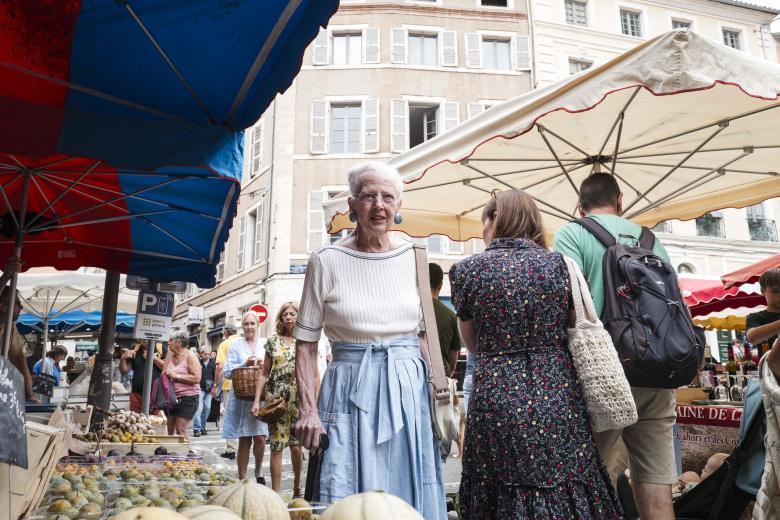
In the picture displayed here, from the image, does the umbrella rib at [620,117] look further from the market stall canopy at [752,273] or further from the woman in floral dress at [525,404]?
the market stall canopy at [752,273]

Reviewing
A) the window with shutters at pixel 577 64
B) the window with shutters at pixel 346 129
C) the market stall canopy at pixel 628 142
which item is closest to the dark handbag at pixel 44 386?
the market stall canopy at pixel 628 142

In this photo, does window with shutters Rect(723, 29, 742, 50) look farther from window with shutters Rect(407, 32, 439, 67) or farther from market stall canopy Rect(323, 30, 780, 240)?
market stall canopy Rect(323, 30, 780, 240)

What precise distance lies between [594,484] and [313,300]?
136cm

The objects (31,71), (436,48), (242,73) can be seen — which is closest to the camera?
(31,71)

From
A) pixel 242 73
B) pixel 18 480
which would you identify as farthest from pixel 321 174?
pixel 18 480

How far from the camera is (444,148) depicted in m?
3.79

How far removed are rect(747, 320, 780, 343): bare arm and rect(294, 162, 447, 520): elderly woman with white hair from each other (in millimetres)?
2593

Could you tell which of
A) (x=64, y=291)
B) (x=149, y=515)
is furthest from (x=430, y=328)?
(x=64, y=291)

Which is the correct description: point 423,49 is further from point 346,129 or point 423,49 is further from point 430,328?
point 430,328

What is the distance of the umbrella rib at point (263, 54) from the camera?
8.25 ft

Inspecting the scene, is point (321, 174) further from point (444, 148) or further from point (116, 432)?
point (444, 148)

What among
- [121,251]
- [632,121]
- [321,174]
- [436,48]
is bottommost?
[121,251]

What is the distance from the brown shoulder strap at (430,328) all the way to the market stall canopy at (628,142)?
1.27 metres

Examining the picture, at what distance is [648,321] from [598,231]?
21.1 inches
